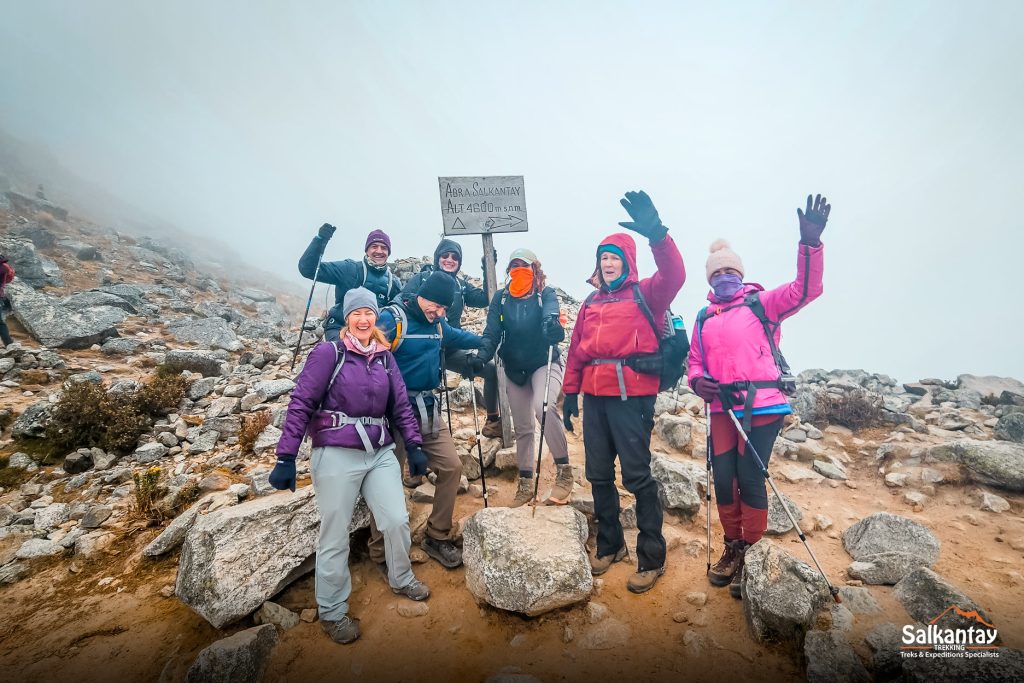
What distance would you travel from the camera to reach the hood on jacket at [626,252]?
14.3 feet

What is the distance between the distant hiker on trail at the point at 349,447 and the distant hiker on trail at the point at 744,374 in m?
3.10

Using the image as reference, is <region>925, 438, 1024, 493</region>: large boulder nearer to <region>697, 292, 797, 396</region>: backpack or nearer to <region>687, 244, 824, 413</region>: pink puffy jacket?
<region>697, 292, 797, 396</region>: backpack

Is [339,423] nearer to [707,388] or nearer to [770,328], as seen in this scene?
[707,388]

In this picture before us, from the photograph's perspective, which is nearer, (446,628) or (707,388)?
(446,628)

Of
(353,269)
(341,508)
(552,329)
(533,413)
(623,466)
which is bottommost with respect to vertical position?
(341,508)

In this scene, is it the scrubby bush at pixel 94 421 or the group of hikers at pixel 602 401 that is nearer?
the group of hikers at pixel 602 401

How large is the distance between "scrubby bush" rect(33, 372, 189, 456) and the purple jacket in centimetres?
557

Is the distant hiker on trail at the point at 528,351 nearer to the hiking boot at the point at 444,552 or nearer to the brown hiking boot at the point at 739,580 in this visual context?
the hiking boot at the point at 444,552

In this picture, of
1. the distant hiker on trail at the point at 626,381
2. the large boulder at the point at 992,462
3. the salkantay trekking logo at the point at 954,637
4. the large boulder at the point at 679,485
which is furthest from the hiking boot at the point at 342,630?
the large boulder at the point at 992,462

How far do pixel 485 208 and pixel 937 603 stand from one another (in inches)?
298

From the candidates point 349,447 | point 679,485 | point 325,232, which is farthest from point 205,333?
point 679,485

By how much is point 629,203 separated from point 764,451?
2.74 metres

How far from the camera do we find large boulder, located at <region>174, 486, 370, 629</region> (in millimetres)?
3805

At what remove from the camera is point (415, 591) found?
4.16 metres
